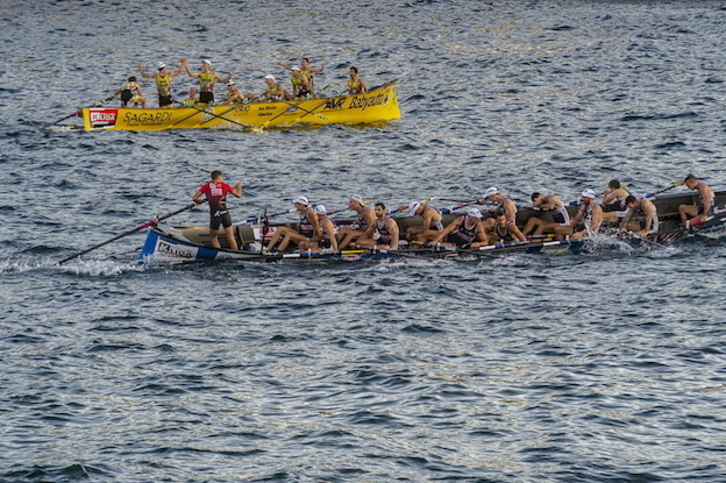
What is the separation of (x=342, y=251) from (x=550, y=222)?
647cm

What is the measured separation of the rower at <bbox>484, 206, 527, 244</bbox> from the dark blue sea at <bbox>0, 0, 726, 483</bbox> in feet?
3.46

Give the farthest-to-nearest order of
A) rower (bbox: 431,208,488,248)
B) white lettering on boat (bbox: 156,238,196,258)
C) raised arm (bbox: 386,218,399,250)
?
rower (bbox: 431,208,488,248) < raised arm (bbox: 386,218,399,250) < white lettering on boat (bbox: 156,238,196,258)

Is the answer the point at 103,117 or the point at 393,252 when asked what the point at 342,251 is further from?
the point at 103,117

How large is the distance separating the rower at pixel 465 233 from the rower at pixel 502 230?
0.46 m

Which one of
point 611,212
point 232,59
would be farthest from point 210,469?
point 232,59

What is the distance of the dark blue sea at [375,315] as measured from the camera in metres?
17.3

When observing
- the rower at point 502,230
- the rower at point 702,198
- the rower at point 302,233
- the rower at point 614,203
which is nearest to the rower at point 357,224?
the rower at point 302,233

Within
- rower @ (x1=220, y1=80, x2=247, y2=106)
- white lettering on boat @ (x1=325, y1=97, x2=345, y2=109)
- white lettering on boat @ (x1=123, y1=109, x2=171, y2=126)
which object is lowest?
white lettering on boat @ (x1=123, y1=109, x2=171, y2=126)

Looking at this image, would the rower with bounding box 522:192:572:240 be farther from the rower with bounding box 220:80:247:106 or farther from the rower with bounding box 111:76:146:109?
the rower with bounding box 111:76:146:109

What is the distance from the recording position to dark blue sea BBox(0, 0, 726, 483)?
56.7 ft

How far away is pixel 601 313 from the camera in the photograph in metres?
23.2

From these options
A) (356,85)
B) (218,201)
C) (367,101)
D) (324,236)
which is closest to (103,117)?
(356,85)

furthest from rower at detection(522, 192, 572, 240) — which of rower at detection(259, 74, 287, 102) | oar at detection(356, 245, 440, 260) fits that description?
rower at detection(259, 74, 287, 102)

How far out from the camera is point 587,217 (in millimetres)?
28781
